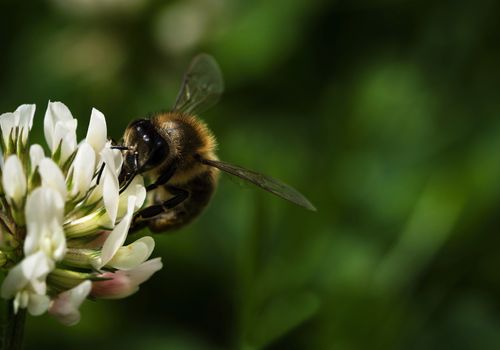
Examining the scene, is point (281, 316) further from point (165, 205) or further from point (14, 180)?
→ point (14, 180)

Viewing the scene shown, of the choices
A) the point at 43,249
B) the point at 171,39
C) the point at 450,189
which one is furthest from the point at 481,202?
the point at 43,249

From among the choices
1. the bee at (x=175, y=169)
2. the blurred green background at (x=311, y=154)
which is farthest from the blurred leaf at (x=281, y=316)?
the bee at (x=175, y=169)

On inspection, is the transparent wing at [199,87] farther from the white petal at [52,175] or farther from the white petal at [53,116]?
the white petal at [52,175]

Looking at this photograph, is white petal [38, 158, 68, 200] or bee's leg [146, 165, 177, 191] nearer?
white petal [38, 158, 68, 200]

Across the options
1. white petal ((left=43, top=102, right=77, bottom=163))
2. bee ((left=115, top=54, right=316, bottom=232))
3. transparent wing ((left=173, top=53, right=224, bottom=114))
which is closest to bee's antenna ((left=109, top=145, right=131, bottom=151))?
bee ((left=115, top=54, right=316, bottom=232))

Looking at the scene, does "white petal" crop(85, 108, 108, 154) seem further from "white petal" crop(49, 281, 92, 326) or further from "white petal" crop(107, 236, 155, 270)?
"white petal" crop(49, 281, 92, 326)

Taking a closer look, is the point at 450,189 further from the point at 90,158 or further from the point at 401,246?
the point at 90,158

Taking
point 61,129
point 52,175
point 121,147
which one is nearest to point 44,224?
point 52,175
